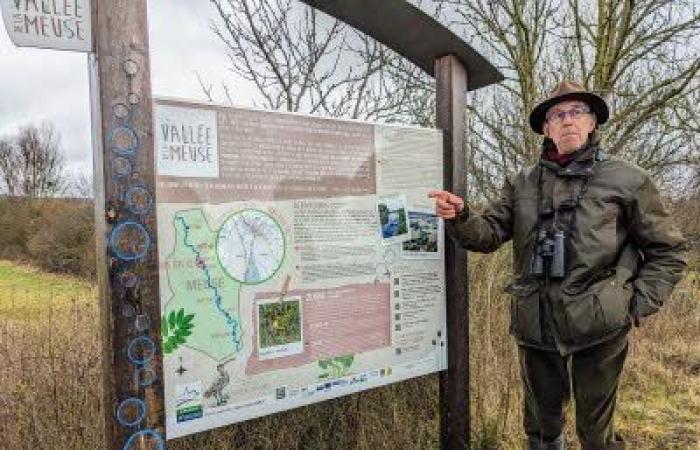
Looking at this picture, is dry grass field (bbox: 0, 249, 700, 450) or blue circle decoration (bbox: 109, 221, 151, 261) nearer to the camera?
blue circle decoration (bbox: 109, 221, 151, 261)

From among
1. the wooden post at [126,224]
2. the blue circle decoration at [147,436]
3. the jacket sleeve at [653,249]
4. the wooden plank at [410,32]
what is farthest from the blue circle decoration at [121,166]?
the jacket sleeve at [653,249]

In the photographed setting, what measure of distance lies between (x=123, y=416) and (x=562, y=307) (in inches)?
71.1

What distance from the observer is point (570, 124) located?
281cm

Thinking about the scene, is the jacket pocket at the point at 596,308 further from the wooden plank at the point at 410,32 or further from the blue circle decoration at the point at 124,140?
the blue circle decoration at the point at 124,140

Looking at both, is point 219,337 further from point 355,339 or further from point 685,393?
point 685,393

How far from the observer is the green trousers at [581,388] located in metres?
2.74

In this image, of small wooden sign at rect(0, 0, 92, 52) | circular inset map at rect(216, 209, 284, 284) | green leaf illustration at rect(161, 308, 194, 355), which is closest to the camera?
small wooden sign at rect(0, 0, 92, 52)

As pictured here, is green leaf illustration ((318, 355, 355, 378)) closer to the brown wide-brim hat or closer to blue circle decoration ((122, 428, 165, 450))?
blue circle decoration ((122, 428, 165, 450))

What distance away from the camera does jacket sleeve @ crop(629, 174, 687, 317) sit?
2.67 meters

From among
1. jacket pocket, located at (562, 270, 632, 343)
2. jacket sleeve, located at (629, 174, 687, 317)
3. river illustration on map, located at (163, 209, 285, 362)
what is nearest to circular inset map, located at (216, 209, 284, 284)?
river illustration on map, located at (163, 209, 285, 362)

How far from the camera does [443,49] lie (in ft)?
10.9

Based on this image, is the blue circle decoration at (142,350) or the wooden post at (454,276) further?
the wooden post at (454,276)

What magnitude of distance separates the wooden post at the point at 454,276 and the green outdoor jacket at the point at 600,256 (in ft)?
1.80

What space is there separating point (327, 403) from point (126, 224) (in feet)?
7.32
